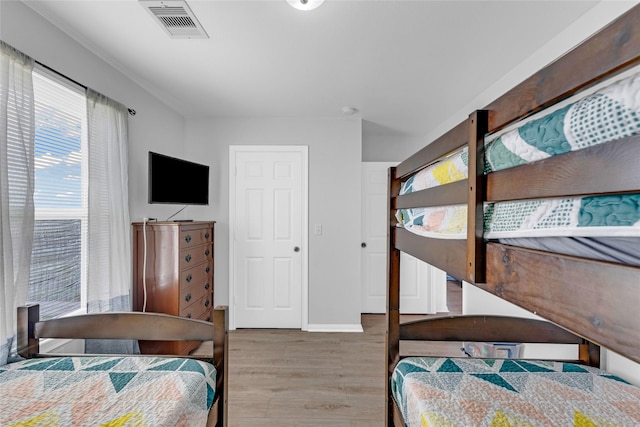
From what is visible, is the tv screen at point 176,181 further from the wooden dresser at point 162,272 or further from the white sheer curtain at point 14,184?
the white sheer curtain at point 14,184

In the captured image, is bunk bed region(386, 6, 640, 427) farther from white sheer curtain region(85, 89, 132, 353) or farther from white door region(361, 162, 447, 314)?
white door region(361, 162, 447, 314)

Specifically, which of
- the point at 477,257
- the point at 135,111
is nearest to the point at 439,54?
the point at 477,257

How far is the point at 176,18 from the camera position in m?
1.64

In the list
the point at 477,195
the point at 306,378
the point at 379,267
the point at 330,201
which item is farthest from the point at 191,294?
the point at 477,195

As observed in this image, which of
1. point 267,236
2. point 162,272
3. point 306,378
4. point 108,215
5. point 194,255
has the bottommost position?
point 306,378

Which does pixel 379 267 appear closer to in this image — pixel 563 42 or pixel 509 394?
pixel 509 394

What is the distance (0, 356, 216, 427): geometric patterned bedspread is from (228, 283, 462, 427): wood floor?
0.86 m

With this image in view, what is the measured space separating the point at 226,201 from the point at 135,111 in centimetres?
127

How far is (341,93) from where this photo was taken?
2658 mm

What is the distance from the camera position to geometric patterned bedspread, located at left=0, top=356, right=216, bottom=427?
0.98 metres

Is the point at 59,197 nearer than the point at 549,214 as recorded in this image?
No

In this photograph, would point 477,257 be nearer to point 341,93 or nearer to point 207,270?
point 341,93

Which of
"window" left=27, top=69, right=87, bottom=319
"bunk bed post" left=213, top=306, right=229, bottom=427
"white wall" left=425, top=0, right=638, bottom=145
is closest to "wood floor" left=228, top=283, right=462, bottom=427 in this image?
"bunk bed post" left=213, top=306, right=229, bottom=427

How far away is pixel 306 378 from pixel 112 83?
273 centimetres
